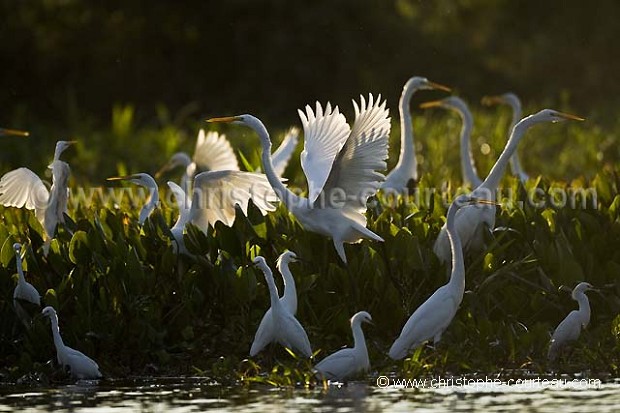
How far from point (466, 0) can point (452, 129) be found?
11985 mm

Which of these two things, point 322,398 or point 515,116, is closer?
point 322,398

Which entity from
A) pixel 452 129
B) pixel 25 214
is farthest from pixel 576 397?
pixel 452 129

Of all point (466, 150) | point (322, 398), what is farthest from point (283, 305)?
point (466, 150)

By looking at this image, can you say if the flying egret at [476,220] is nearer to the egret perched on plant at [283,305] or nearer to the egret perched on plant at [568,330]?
the egret perched on plant at [283,305]

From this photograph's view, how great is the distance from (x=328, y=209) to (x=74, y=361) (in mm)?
1875

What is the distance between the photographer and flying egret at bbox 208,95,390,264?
8.77 meters

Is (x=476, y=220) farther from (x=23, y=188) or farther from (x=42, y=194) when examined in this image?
(x=23, y=188)

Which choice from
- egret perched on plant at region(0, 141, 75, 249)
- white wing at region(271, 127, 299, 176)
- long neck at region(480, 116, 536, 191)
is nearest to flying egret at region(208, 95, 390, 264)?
long neck at region(480, 116, 536, 191)

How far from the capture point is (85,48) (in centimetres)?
2523

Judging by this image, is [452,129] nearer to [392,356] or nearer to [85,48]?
[85,48]

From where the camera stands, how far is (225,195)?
9.82m

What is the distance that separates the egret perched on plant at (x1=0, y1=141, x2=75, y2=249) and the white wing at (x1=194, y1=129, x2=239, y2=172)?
5.88 ft

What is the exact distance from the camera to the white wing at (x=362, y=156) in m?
8.73

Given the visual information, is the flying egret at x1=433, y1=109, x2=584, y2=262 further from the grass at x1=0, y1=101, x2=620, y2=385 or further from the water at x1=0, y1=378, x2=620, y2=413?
the water at x1=0, y1=378, x2=620, y2=413
